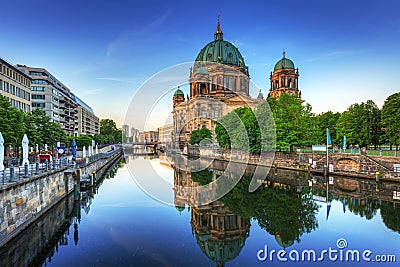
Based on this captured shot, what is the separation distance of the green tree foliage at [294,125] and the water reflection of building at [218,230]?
26.5 m

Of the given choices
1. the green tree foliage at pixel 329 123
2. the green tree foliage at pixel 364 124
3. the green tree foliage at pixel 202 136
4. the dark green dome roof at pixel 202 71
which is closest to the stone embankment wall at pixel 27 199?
the green tree foliage at pixel 364 124

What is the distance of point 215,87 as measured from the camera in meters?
118

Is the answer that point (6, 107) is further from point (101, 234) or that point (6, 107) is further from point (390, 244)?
point (390, 244)

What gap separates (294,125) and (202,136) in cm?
5079

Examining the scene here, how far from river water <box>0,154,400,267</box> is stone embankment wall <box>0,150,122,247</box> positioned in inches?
28.4

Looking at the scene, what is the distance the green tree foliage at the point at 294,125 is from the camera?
5069 cm

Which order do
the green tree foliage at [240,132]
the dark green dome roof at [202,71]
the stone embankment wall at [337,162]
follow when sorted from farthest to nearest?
1. the dark green dome roof at [202,71]
2. the green tree foliage at [240,132]
3. the stone embankment wall at [337,162]

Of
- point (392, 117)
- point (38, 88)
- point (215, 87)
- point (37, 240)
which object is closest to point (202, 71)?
point (215, 87)

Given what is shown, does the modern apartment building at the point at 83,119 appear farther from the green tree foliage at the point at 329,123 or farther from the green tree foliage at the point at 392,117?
the green tree foliage at the point at 392,117

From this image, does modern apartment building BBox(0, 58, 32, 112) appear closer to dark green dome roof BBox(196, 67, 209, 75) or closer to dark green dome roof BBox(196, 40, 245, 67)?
dark green dome roof BBox(196, 67, 209, 75)

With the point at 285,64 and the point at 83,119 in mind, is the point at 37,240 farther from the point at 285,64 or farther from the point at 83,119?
the point at 83,119

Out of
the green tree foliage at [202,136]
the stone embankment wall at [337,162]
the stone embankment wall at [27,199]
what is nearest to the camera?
the stone embankment wall at [27,199]

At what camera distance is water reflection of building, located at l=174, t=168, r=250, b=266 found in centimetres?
1655

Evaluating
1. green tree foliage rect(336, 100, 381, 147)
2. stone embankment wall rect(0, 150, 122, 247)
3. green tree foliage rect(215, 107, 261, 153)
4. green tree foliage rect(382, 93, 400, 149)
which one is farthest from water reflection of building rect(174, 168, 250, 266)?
green tree foliage rect(336, 100, 381, 147)
